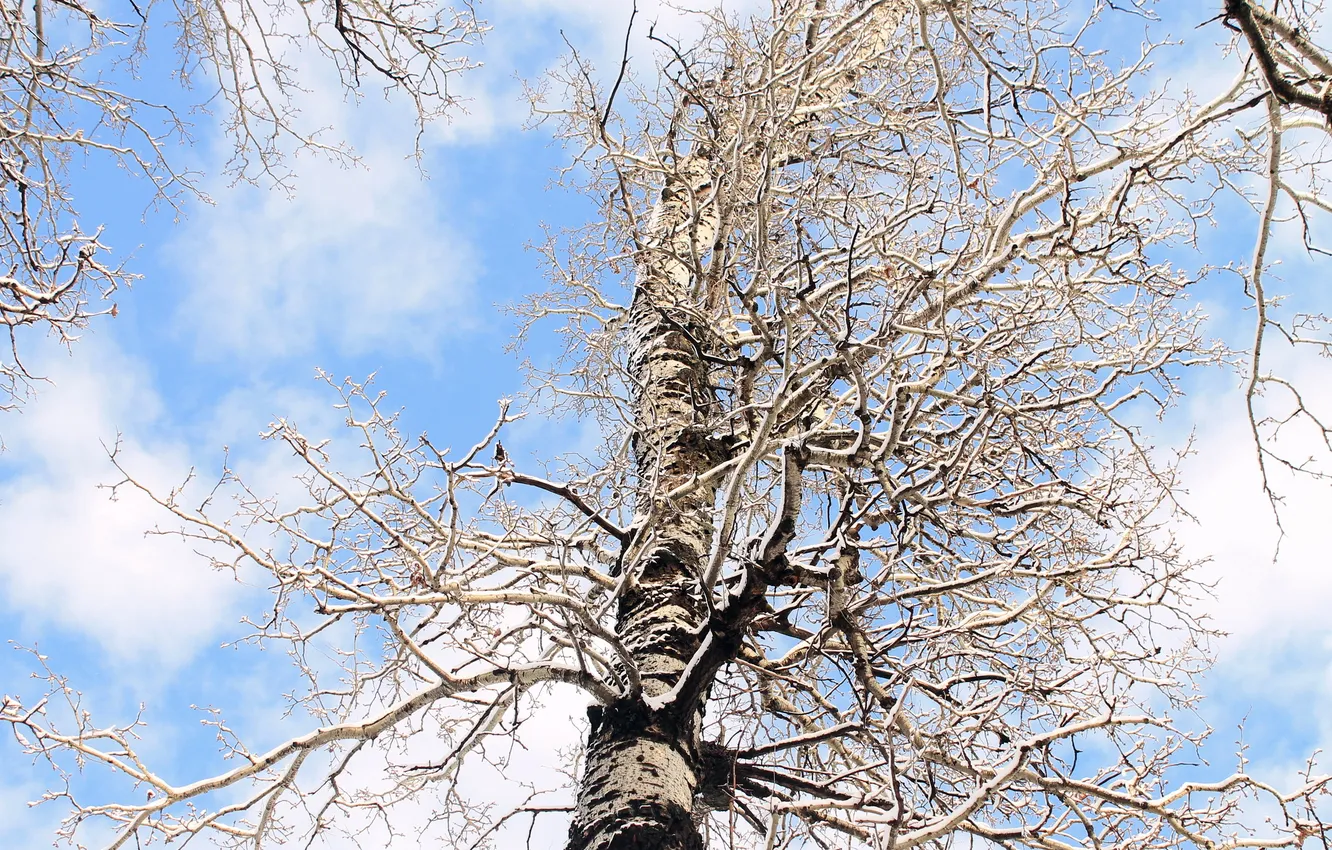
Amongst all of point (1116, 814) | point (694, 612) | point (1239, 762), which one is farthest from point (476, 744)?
point (1239, 762)

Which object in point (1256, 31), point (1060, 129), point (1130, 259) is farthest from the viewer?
point (1130, 259)

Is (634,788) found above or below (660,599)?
below

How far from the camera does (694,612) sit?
4539 mm

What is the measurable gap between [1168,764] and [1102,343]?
7.09 feet

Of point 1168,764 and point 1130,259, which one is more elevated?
point 1130,259

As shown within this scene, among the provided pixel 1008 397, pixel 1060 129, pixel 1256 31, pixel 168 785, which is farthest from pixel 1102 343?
pixel 168 785

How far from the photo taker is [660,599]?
4.52 meters

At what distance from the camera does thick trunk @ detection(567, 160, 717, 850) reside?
3545mm

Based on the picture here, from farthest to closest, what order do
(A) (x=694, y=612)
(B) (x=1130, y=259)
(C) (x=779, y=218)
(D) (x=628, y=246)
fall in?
1. (D) (x=628, y=246)
2. (C) (x=779, y=218)
3. (B) (x=1130, y=259)
4. (A) (x=694, y=612)

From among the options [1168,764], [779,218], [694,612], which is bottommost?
[1168,764]

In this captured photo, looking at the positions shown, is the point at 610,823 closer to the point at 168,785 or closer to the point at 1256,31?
the point at 168,785

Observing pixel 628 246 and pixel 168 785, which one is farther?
pixel 628 246

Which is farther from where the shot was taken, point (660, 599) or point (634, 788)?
point (660, 599)

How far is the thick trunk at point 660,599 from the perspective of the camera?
3545 mm
